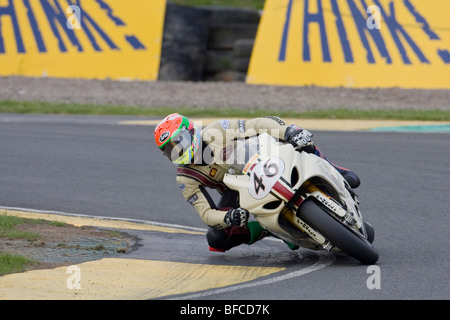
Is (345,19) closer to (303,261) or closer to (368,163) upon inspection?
(368,163)

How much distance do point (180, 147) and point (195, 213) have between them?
8.43ft

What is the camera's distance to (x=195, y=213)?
948cm

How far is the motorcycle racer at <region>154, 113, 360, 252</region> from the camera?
6938 mm

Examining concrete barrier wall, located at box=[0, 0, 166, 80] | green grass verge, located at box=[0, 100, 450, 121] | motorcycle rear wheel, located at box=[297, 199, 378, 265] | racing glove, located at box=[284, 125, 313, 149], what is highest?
concrete barrier wall, located at box=[0, 0, 166, 80]

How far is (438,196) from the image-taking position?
9.43 metres

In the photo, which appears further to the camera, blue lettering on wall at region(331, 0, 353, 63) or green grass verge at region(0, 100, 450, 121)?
blue lettering on wall at region(331, 0, 353, 63)

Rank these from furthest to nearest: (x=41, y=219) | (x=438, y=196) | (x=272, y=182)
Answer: (x=438, y=196)
(x=41, y=219)
(x=272, y=182)

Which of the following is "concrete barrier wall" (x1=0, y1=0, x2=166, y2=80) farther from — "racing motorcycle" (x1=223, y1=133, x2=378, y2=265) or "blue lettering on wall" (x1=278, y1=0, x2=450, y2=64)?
"racing motorcycle" (x1=223, y1=133, x2=378, y2=265)

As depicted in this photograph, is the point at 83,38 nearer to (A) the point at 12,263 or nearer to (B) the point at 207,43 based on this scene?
(B) the point at 207,43

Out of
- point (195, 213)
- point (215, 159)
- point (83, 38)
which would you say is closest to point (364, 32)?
point (83, 38)

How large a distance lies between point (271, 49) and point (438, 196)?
861cm

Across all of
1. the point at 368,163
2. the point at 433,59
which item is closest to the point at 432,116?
the point at 433,59

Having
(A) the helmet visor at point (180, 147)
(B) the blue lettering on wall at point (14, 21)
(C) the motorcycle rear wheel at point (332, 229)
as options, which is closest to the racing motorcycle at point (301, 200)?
(C) the motorcycle rear wheel at point (332, 229)

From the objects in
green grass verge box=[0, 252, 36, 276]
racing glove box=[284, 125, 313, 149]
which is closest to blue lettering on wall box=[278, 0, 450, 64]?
racing glove box=[284, 125, 313, 149]
